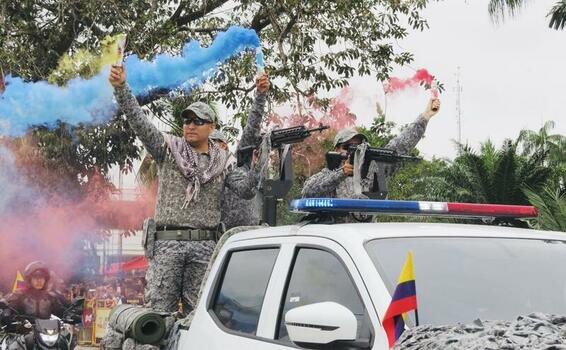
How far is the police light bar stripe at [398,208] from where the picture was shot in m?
3.90

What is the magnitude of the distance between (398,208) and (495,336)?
1775mm

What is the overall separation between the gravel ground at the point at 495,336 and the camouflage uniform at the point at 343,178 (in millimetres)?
3646

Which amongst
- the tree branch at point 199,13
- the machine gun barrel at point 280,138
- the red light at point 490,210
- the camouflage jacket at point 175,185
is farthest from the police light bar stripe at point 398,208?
the tree branch at point 199,13

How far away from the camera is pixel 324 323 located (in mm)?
3031

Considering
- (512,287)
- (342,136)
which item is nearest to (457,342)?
(512,287)

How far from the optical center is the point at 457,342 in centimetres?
228

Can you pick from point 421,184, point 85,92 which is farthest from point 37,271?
point 421,184

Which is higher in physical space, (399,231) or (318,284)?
(399,231)

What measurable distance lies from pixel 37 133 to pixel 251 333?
854cm

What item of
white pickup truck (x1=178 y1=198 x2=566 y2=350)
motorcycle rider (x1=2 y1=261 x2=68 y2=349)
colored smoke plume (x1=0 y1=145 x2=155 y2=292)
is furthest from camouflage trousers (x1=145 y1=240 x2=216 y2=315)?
colored smoke plume (x1=0 y1=145 x2=155 y2=292)

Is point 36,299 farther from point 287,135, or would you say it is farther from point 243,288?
point 243,288

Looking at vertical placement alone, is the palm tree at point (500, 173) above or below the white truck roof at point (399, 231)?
above

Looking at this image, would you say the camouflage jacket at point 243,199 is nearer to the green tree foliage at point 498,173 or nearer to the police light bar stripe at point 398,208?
the police light bar stripe at point 398,208

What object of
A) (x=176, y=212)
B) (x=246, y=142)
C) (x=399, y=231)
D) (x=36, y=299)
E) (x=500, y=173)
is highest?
(x=500, y=173)
